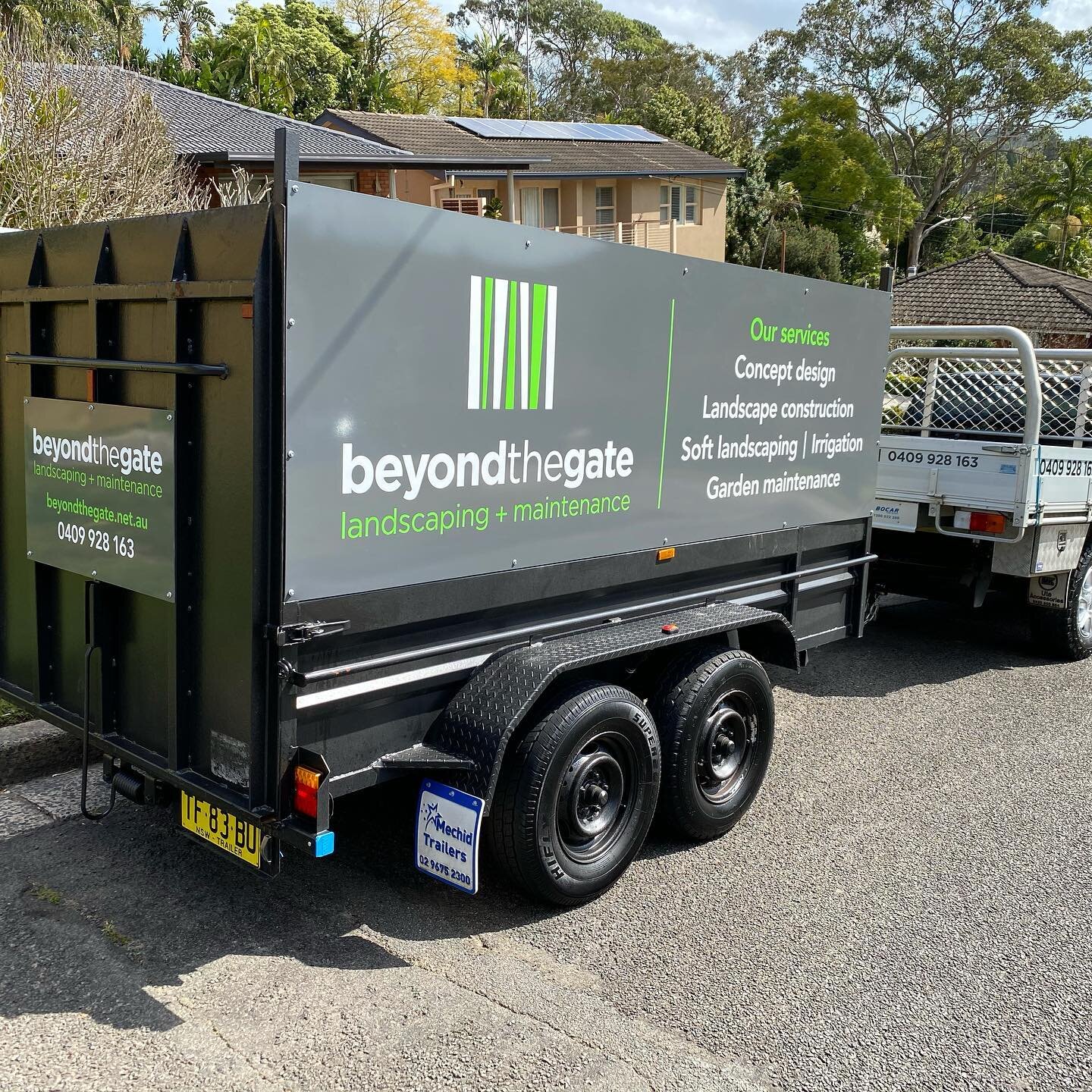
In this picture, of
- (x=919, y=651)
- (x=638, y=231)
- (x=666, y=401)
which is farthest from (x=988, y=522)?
(x=638, y=231)

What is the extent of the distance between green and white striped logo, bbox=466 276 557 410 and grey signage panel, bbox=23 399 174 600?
3.42 feet

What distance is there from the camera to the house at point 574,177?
3066 centimetres

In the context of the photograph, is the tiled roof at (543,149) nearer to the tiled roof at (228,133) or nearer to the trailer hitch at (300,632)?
the tiled roof at (228,133)

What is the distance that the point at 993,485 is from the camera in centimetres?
724

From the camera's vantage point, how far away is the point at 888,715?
22.0 feet

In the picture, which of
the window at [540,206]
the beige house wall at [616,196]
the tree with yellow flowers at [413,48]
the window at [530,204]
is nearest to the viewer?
the beige house wall at [616,196]

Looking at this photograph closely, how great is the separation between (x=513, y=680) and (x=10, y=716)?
10.2 feet

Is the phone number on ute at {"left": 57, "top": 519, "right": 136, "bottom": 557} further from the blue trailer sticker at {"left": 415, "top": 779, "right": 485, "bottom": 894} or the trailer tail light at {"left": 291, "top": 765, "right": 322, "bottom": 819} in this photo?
the blue trailer sticker at {"left": 415, "top": 779, "right": 485, "bottom": 894}

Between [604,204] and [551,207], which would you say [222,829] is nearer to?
[551,207]

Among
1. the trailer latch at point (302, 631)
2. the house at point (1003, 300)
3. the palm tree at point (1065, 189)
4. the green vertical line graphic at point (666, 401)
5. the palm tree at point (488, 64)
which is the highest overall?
the palm tree at point (488, 64)

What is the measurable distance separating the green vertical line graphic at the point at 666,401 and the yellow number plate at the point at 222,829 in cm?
213

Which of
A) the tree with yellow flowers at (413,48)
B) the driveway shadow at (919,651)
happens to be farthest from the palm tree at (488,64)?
the driveway shadow at (919,651)

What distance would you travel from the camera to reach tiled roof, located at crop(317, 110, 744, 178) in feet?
98.5

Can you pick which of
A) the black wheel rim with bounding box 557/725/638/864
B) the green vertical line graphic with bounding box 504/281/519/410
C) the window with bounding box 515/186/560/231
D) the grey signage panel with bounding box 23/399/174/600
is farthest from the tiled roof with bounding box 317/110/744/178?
the black wheel rim with bounding box 557/725/638/864
